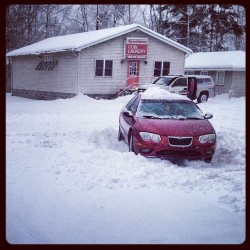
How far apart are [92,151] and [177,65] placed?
1945 cm

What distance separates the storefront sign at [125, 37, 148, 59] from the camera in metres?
23.7

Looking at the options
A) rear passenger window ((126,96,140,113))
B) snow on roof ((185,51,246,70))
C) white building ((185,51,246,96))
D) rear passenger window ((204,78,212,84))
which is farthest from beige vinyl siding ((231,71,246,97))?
rear passenger window ((126,96,140,113))

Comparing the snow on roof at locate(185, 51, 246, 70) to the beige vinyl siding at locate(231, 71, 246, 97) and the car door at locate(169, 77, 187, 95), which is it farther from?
the car door at locate(169, 77, 187, 95)

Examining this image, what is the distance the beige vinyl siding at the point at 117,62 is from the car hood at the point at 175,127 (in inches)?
604

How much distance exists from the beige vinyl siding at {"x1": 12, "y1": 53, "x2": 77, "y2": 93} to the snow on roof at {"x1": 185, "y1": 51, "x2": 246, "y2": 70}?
1429cm

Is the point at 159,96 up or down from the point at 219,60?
down

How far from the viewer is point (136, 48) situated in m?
23.9

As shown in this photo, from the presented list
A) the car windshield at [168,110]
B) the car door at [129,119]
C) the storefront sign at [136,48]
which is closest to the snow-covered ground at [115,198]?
the car door at [129,119]

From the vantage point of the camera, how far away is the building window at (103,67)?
2330cm

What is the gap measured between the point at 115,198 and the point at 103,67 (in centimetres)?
1900

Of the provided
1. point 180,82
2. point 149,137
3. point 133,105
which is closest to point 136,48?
point 180,82

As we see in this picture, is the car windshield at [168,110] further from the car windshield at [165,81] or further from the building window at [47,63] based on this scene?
the building window at [47,63]

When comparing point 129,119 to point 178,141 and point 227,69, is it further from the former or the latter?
point 227,69
